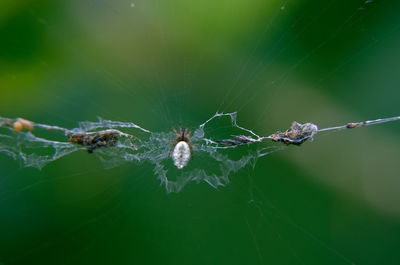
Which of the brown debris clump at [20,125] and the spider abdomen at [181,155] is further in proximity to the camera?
the spider abdomen at [181,155]

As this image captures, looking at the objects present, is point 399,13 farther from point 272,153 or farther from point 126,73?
point 126,73

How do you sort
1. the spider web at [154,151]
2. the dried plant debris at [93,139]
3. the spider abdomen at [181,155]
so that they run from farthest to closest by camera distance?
the spider abdomen at [181,155] → the spider web at [154,151] → the dried plant debris at [93,139]

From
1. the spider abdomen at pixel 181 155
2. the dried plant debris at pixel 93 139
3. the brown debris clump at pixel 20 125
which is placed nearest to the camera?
the brown debris clump at pixel 20 125

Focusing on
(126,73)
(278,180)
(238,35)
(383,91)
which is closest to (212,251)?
(278,180)

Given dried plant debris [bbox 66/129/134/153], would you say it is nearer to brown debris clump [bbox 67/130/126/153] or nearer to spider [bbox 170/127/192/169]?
brown debris clump [bbox 67/130/126/153]

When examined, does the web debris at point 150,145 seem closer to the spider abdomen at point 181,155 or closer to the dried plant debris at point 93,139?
the dried plant debris at point 93,139

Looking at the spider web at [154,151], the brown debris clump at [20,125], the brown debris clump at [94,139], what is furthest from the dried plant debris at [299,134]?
the brown debris clump at [20,125]
